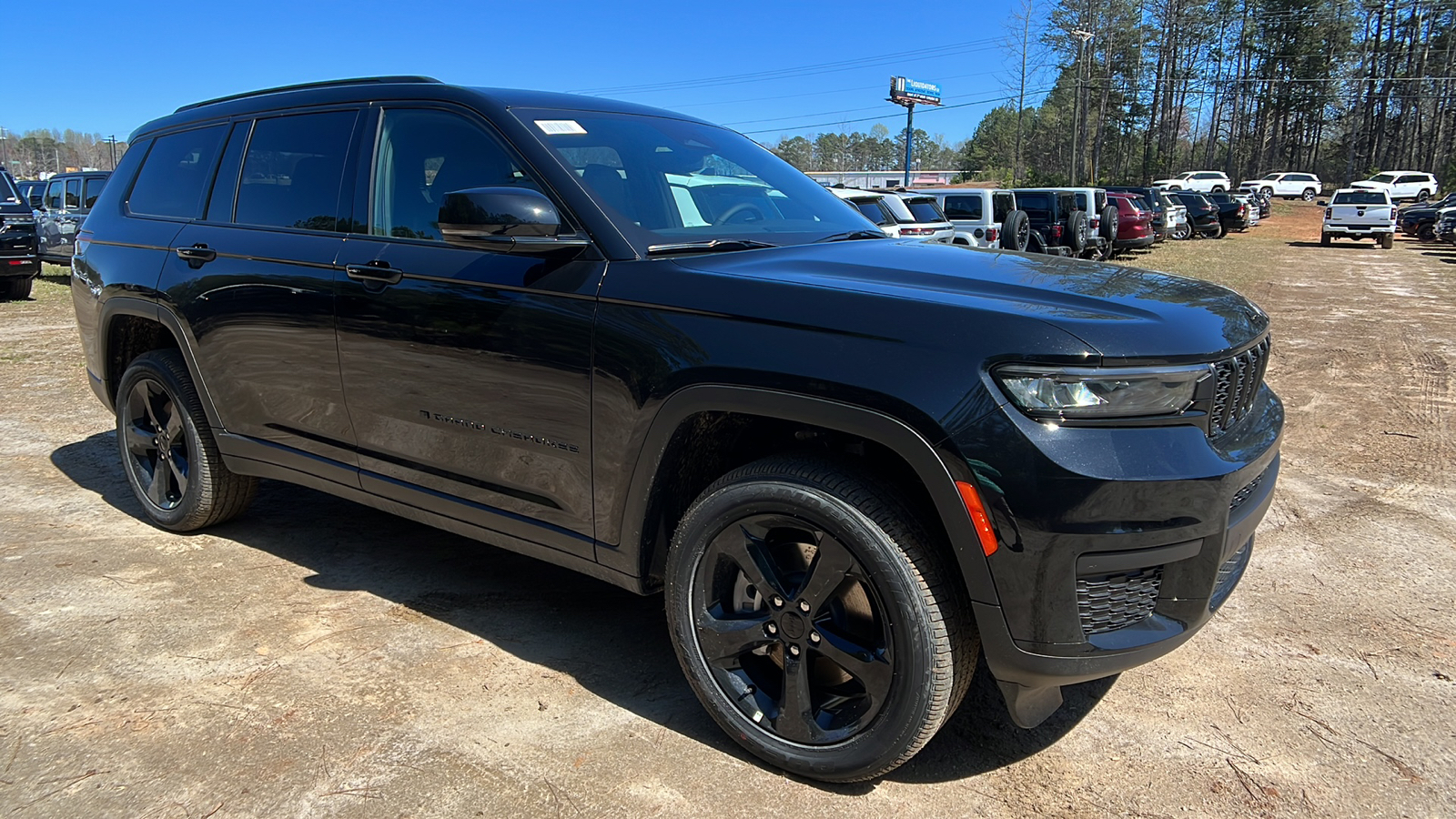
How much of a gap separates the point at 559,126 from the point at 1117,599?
2187mm

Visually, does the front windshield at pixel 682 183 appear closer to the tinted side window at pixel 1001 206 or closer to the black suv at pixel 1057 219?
the tinted side window at pixel 1001 206

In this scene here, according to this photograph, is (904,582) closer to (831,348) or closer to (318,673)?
(831,348)

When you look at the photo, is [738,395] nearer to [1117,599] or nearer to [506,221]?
[506,221]

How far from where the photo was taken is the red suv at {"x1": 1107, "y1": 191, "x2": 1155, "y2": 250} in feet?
75.9

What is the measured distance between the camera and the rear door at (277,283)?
136 inches

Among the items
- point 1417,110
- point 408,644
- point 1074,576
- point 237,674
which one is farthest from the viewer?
point 1417,110

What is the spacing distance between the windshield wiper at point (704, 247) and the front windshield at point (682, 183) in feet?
0.12

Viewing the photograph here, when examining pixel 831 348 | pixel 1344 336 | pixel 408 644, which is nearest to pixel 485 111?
pixel 831 348

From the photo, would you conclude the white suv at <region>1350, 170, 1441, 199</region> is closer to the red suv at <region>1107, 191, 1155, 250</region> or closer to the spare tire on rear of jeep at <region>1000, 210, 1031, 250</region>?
the red suv at <region>1107, 191, 1155, 250</region>

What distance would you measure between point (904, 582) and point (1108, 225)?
21.5m

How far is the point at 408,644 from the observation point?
331 centimetres

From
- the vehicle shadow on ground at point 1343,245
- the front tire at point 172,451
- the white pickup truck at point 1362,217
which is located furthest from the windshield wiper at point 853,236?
the vehicle shadow on ground at point 1343,245

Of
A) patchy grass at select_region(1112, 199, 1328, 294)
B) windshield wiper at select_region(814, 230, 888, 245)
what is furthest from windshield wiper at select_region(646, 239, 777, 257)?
patchy grass at select_region(1112, 199, 1328, 294)

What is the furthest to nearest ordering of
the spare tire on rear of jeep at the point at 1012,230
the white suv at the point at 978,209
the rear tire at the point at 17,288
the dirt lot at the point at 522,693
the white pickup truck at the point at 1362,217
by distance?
the white pickup truck at the point at 1362,217 → the white suv at the point at 978,209 → the spare tire on rear of jeep at the point at 1012,230 → the rear tire at the point at 17,288 → the dirt lot at the point at 522,693
